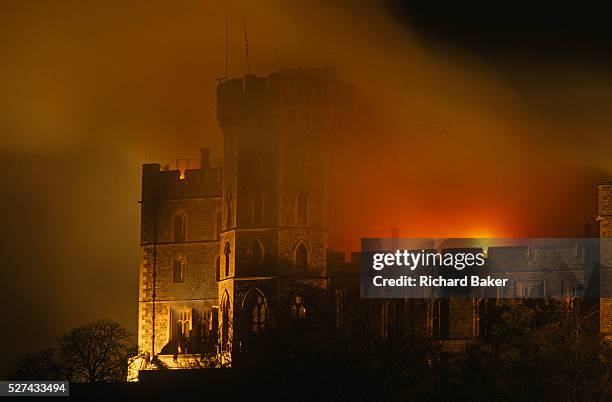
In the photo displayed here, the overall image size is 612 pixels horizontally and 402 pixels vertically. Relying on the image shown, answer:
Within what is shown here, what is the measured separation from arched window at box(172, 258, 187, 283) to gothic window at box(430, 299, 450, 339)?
13.2 m

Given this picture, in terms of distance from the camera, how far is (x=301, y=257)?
77.3 m

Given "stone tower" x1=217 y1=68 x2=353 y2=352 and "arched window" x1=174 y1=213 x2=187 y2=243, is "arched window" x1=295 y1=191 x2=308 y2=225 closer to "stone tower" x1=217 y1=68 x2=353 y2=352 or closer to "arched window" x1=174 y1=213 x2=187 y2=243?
"stone tower" x1=217 y1=68 x2=353 y2=352

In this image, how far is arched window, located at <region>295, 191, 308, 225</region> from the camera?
7725 centimetres

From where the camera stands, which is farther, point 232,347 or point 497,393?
point 232,347

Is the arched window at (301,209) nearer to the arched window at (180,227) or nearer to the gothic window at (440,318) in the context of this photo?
the gothic window at (440,318)

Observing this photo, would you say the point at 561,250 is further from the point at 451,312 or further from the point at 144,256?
the point at 144,256

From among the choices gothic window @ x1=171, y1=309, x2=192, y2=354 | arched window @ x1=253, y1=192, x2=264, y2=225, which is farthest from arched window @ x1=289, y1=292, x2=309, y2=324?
gothic window @ x1=171, y1=309, x2=192, y2=354

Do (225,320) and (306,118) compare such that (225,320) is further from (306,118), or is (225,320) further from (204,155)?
(204,155)

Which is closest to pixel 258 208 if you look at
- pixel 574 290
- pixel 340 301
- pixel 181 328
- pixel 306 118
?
pixel 306 118

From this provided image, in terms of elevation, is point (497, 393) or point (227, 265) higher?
point (227, 265)

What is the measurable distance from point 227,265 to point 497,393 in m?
15.4

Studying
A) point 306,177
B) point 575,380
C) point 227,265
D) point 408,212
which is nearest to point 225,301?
point 227,265

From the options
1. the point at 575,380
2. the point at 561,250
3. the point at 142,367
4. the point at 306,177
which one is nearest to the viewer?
the point at 575,380

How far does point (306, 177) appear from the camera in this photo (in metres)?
77.6
